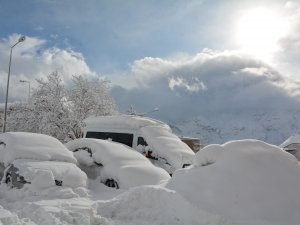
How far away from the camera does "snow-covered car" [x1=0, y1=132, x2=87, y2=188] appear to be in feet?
28.5

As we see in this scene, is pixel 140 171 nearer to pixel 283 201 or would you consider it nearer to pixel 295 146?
pixel 283 201

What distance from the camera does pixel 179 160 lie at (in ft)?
43.2

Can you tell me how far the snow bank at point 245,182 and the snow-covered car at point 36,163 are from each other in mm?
2818

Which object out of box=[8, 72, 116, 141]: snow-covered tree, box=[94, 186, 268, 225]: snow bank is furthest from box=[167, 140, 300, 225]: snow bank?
box=[8, 72, 116, 141]: snow-covered tree

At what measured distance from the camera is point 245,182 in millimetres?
6824

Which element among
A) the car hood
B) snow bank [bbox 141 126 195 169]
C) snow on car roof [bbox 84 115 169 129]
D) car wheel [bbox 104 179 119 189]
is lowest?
car wheel [bbox 104 179 119 189]

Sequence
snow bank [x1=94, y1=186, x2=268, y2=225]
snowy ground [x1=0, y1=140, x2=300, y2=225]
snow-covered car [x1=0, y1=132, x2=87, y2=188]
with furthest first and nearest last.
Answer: snow-covered car [x1=0, y1=132, x2=87, y2=188]
snow bank [x1=94, y1=186, x2=268, y2=225]
snowy ground [x1=0, y1=140, x2=300, y2=225]

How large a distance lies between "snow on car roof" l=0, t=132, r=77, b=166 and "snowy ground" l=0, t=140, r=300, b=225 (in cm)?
190

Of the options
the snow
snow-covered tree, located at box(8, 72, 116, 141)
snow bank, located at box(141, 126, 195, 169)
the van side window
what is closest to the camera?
the snow

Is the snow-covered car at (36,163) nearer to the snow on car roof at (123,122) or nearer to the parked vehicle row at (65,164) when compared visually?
the parked vehicle row at (65,164)

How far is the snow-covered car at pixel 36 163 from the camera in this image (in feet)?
28.5

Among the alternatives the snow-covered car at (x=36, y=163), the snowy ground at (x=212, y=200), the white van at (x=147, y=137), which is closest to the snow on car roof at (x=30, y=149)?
the snow-covered car at (x=36, y=163)

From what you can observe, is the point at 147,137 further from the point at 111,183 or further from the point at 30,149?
the point at 30,149

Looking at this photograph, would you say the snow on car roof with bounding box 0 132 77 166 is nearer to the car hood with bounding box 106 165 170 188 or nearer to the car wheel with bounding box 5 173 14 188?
the car wheel with bounding box 5 173 14 188
